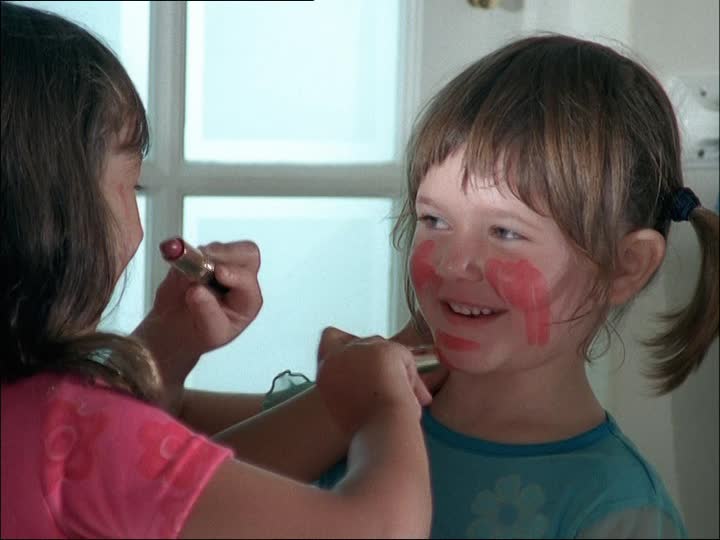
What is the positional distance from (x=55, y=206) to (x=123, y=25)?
37cm

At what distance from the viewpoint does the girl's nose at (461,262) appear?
70cm

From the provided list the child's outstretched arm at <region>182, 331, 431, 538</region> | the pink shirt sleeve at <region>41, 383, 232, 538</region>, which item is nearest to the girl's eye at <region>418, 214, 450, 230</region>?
the child's outstretched arm at <region>182, 331, 431, 538</region>

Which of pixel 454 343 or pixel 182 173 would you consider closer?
pixel 454 343

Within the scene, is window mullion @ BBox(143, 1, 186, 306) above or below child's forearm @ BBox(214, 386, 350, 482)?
above

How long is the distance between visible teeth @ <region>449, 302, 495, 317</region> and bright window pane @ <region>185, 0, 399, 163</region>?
0.13m

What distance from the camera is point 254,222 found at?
0.87 metres

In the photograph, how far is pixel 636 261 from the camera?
71 cm

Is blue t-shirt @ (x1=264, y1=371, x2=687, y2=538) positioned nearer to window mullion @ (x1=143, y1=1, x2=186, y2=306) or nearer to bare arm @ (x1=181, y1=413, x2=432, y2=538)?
bare arm @ (x1=181, y1=413, x2=432, y2=538)

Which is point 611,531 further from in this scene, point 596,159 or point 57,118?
point 57,118

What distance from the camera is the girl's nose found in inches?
27.6

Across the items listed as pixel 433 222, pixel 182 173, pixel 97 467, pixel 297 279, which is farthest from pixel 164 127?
pixel 97 467

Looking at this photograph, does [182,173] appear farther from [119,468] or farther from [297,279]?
[119,468]

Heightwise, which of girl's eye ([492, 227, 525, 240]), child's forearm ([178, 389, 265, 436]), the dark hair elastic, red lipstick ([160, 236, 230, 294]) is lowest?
child's forearm ([178, 389, 265, 436])

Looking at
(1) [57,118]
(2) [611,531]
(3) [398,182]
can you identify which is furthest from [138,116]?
(2) [611,531]
